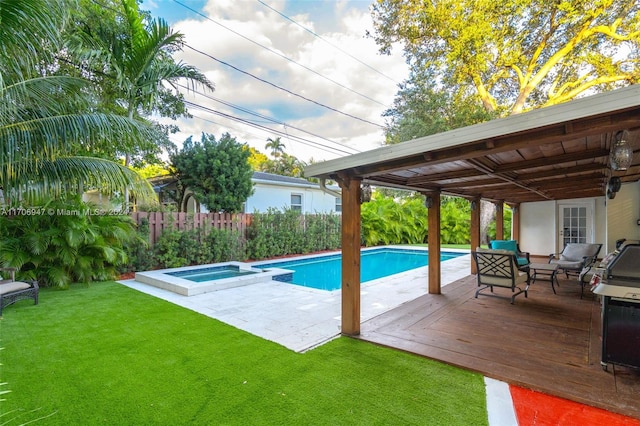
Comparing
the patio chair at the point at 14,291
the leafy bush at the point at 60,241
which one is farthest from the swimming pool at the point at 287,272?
the patio chair at the point at 14,291

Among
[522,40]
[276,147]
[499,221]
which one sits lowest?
[499,221]

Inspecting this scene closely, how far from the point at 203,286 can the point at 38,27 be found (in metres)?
5.12

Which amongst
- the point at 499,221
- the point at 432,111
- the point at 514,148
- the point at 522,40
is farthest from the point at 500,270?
the point at 522,40

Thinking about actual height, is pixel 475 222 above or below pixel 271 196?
below

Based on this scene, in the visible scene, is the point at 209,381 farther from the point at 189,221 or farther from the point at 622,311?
the point at 189,221

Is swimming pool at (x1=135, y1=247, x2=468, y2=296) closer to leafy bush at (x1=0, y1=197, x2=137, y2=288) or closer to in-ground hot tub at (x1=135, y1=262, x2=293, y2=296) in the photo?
in-ground hot tub at (x1=135, y1=262, x2=293, y2=296)

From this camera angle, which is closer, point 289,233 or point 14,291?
point 14,291

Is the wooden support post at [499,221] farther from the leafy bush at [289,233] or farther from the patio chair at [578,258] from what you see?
the leafy bush at [289,233]

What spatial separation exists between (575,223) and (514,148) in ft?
39.9

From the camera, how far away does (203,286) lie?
6938 mm

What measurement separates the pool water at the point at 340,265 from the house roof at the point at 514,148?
5116 millimetres

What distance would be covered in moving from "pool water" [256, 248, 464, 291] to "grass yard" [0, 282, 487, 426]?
5361 millimetres

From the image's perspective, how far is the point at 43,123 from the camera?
16.6ft

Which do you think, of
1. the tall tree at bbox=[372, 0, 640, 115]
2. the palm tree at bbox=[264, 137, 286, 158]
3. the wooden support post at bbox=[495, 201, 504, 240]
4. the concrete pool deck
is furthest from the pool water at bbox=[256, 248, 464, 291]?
the palm tree at bbox=[264, 137, 286, 158]
